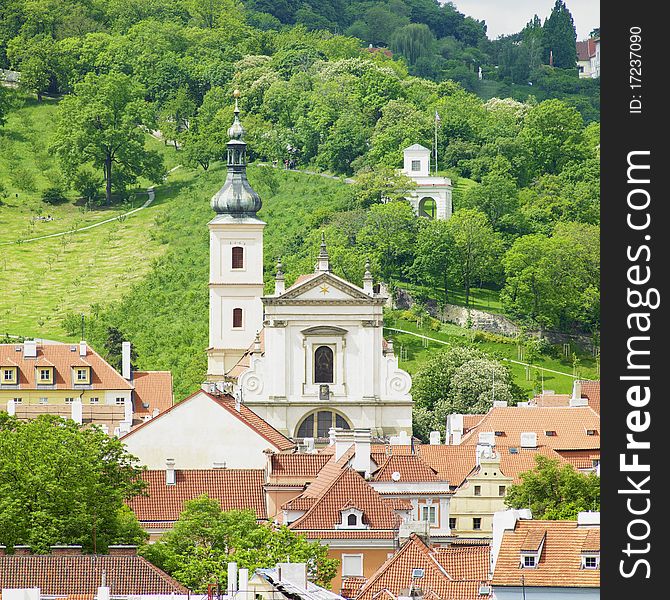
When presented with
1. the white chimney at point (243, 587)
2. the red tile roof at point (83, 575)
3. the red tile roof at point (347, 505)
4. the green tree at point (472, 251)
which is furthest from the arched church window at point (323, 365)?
the white chimney at point (243, 587)

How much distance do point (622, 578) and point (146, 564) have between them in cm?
2800

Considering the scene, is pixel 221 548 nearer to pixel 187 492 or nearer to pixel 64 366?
pixel 187 492

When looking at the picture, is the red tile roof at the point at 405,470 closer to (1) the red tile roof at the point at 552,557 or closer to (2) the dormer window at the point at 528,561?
(1) the red tile roof at the point at 552,557

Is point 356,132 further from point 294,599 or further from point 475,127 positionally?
point 294,599

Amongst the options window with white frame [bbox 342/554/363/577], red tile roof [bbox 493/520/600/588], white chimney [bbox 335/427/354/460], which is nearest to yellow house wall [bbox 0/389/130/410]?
white chimney [bbox 335/427/354/460]

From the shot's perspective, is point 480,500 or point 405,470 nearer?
point 405,470

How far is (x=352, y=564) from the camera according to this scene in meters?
63.0

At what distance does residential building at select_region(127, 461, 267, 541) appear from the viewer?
71.6 meters

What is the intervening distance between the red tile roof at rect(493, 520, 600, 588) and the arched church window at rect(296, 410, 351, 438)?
198 ft

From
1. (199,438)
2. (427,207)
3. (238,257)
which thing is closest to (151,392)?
(238,257)

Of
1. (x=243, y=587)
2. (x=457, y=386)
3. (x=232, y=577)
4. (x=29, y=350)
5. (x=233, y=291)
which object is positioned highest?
(x=233, y=291)

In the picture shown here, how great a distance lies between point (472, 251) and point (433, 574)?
104 meters

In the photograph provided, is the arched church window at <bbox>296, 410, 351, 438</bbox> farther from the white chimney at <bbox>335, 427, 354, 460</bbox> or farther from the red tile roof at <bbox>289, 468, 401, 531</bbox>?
the red tile roof at <bbox>289, 468, 401, 531</bbox>

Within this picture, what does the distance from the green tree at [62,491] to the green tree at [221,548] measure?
58.5 inches
